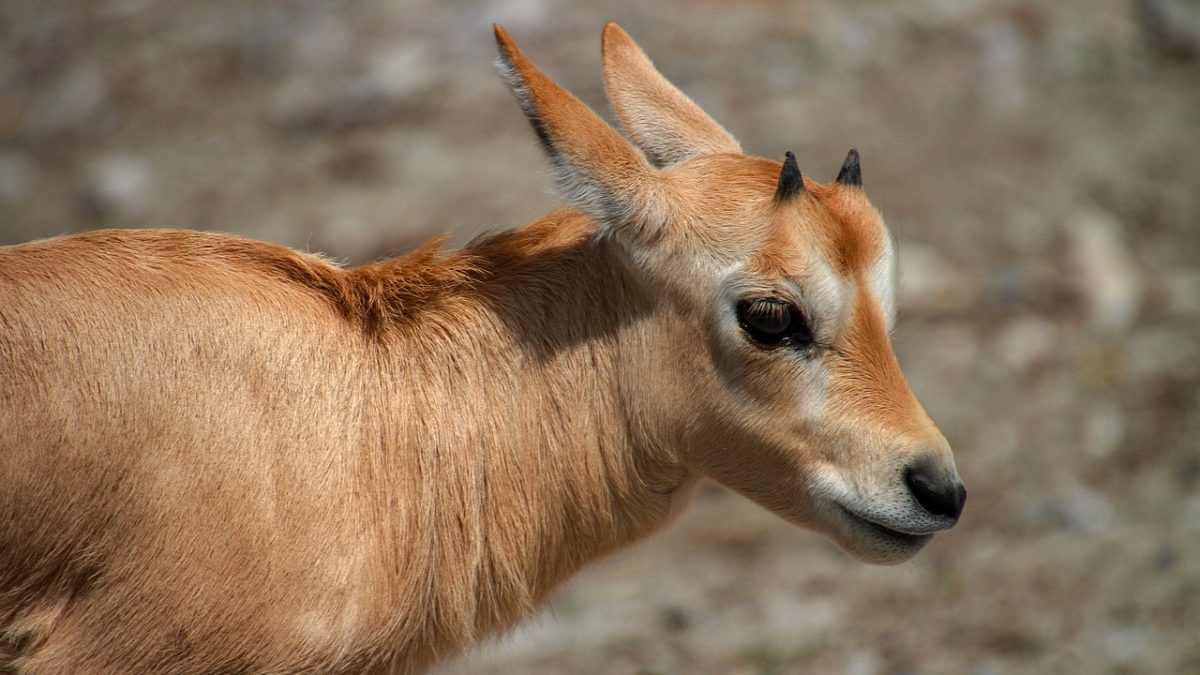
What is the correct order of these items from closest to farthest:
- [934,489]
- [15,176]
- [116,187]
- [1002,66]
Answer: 1. [934,489]
2. [116,187]
3. [15,176]
4. [1002,66]

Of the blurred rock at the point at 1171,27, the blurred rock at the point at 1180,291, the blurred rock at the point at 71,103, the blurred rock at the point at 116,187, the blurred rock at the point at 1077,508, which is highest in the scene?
the blurred rock at the point at 1171,27

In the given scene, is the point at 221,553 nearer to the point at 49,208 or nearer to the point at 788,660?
the point at 788,660

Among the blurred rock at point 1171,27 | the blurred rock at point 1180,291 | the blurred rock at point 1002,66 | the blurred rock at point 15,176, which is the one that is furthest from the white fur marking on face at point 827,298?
the blurred rock at point 1171,27

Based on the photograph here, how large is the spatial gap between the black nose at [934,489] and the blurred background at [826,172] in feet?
12.2

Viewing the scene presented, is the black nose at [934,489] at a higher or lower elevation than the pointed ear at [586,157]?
lower

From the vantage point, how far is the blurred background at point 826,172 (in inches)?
360

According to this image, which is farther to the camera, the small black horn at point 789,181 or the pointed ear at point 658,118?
the pointed ear at point 658,118

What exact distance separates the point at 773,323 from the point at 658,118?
1.42 meters

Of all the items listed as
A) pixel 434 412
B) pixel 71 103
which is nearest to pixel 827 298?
pixel 434 412

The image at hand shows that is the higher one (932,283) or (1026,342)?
(932,283)

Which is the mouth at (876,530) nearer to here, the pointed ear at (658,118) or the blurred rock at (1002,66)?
the pointed ear at (658,118)

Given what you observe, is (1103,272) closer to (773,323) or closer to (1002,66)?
(1002,66)

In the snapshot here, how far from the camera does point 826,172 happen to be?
36.3 ft

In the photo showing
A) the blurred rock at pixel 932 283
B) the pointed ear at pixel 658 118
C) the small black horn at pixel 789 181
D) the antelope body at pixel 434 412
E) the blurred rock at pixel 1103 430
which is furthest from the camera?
the blurred rock at pixel 932 283
